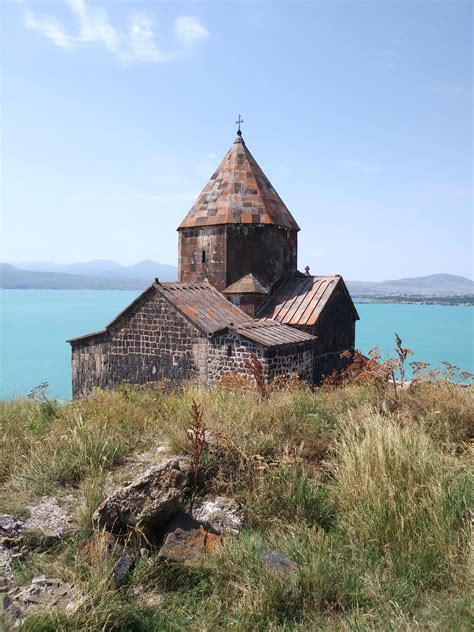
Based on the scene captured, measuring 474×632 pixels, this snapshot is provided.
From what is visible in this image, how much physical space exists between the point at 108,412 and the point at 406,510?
3604mm

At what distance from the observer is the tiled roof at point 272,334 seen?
9.64 meters

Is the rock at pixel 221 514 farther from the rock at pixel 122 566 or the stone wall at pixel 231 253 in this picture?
the stone wall at pixel 231 253

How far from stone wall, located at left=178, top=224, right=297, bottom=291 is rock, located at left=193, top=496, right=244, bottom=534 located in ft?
28.3

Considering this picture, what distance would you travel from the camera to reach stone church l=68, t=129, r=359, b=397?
33.6 feet

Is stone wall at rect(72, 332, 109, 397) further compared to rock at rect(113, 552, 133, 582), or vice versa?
stone wall at rect(72, 332, 109, 397)

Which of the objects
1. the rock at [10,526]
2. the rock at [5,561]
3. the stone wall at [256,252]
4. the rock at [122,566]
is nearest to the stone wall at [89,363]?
the stone wall at [256,252]

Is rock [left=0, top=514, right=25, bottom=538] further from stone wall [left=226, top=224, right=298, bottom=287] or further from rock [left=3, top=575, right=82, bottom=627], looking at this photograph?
stone wall [left=226, top=224, right=298, bottom=287]

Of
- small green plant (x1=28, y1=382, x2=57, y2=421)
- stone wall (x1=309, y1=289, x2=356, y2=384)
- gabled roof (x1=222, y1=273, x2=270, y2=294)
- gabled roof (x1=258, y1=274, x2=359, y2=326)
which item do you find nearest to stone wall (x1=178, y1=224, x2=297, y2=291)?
gabled roof (x1=222, y1=273, x2=270, y2=294)

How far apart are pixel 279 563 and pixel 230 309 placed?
8902mm

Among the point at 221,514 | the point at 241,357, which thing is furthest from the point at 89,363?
the point at 221,514

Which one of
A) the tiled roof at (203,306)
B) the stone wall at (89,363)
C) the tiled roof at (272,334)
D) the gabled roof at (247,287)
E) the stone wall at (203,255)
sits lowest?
the stone wall at (89,363)

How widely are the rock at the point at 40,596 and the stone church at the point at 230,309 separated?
22.2ft

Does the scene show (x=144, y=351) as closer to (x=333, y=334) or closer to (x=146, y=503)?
(x=333, y=334)

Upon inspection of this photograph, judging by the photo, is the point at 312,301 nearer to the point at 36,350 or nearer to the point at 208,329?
the point at 208,329
